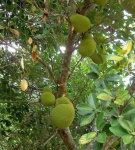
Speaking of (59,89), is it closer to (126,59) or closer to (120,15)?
(120,15)

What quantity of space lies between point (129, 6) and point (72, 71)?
58 cm

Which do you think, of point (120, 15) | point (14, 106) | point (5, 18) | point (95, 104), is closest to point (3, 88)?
point (14, 106)

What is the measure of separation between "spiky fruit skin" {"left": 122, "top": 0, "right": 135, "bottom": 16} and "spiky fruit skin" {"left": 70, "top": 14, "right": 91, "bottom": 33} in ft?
1.01

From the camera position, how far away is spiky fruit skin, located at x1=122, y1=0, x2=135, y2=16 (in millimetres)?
2158

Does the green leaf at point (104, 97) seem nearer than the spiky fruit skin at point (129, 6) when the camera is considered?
Yes

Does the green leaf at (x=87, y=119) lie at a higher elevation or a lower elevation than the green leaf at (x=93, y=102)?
lower

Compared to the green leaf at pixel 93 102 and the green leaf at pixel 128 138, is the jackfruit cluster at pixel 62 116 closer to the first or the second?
the green leaf at pixel 93 102

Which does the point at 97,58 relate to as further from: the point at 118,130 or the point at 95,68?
the point at 118,130

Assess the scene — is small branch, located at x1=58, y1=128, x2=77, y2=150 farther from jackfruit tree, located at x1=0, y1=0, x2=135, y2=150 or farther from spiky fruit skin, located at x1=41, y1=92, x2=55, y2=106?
spiky fruit skin, located at x1=41, y1=92, x2=55, y2=106

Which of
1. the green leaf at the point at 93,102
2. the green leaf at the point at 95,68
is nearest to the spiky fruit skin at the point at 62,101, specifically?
the green leaf at the point at 95,68

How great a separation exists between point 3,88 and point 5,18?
612mm

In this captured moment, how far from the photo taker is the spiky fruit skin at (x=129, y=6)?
2.16 metres

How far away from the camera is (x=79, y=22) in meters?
2.06

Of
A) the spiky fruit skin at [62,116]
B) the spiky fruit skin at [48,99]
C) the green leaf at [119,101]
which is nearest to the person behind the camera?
the green leaf at [119,101]
